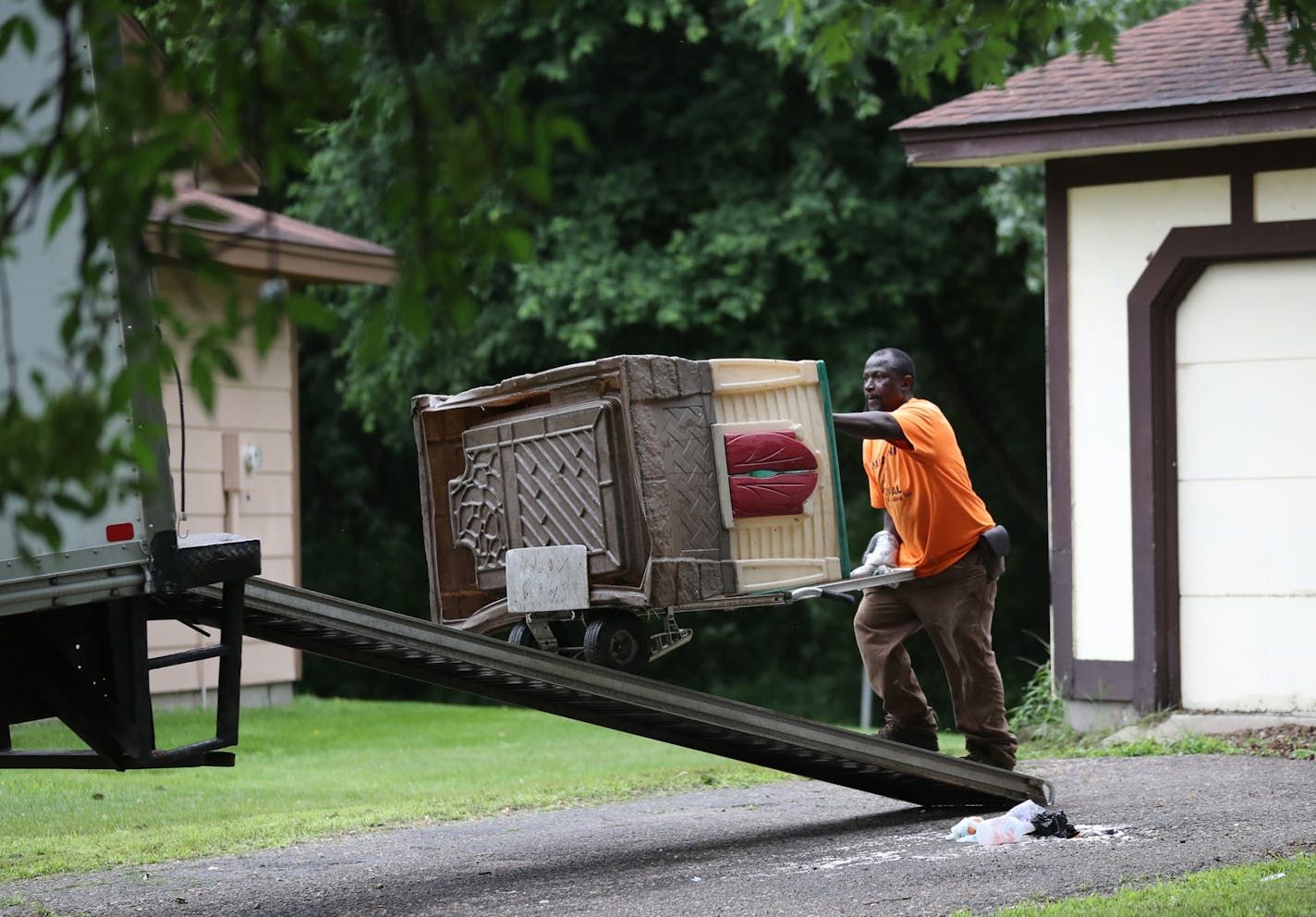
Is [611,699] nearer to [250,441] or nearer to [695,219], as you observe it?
[250,441]

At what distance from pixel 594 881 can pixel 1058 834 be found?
1992 mm

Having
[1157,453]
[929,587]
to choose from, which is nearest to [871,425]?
[929,587]

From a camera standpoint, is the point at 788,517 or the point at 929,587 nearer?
the point at 788,517

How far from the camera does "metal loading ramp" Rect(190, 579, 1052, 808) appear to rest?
21.5 ft

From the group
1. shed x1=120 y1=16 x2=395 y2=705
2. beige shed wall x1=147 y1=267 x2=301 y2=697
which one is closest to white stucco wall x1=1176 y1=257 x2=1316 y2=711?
shed x1=120 y1=16 x2=395 y2=705

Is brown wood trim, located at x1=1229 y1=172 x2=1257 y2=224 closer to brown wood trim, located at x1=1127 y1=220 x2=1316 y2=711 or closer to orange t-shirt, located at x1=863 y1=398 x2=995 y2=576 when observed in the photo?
brown wood trim, located at x1=1127 y1=220 x2=1316 y2=711

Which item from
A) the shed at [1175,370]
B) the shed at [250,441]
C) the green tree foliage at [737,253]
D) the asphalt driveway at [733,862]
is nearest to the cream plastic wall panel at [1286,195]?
the shed at [1175,370]

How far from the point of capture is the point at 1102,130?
448 inches

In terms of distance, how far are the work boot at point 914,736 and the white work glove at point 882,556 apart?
2.57 ft

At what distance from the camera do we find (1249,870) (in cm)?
626

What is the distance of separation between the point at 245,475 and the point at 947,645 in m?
9.26

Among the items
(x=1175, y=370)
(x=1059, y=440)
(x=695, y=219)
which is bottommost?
(x=1059, y=440)

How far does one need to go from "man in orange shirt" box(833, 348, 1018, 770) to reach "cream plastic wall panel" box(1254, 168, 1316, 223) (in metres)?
3.99

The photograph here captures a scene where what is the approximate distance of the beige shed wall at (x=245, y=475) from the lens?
14.9 m
